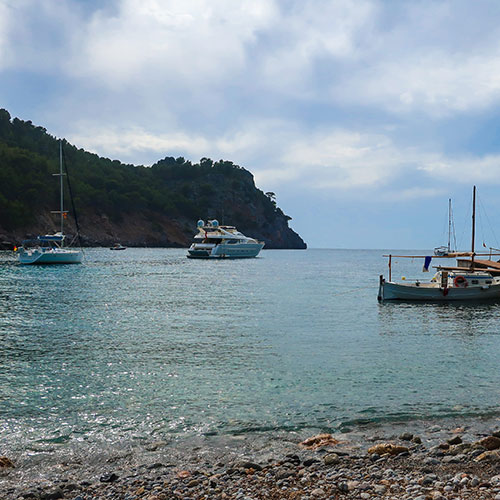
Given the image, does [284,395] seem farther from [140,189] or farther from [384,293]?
[140,189]

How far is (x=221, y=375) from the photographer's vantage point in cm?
1555

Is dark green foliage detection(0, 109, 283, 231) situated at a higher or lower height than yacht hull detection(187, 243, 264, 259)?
higher

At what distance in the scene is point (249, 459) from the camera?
28.8 feet

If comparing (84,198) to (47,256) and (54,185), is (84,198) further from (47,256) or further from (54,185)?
(47,256)

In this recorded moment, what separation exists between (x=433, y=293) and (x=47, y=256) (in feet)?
188

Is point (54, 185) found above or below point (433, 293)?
above

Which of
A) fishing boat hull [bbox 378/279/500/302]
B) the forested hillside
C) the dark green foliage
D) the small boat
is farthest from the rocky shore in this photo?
the dark green foliage

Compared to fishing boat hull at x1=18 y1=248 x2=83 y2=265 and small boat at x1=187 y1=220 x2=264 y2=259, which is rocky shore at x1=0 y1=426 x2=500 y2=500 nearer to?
fishing boat hull at x1=18 y1=248 x2=83 y2=265

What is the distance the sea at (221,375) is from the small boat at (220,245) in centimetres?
7674

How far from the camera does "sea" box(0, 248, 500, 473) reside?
10555 mm

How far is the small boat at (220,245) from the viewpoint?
110m

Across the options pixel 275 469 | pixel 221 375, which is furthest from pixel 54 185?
pixel 275 469

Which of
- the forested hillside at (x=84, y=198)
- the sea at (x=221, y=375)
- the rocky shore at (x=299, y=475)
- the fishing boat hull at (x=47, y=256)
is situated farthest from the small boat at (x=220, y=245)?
the rocky shore at (x=299, y=475)

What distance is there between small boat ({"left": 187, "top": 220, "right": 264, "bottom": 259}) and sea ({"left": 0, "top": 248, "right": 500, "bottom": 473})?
76742mm
